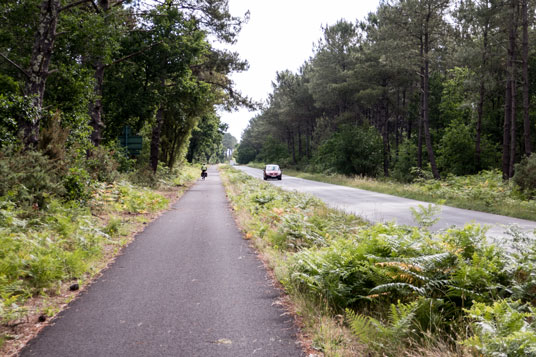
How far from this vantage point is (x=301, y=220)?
909 cm

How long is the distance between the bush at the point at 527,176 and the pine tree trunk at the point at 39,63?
63.3 feet

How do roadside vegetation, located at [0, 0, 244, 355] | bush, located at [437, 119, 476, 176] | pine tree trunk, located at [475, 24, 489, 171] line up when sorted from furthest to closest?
1. bush, located at [437, 119, 476, 176]
2. pine tree trunk, located at [475, 24, 489, 171]
3. roadside vegetation, located at [0, 0, 244, 355]

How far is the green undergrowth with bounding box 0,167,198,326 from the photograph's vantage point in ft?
16.3

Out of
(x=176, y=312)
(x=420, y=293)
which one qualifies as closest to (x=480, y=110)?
(x=420, y=293)

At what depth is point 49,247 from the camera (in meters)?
6.52

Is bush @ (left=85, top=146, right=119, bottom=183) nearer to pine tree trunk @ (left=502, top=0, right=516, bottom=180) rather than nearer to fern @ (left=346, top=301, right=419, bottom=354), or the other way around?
fern @ (left=346, top=301, right=419, bottom=354)

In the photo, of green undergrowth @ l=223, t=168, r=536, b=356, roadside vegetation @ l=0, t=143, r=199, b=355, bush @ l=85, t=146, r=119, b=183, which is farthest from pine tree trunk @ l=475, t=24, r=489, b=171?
green undergrowth @ l=223, t=168, r=536, b=356

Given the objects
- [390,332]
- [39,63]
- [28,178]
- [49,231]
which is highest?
[39,63]

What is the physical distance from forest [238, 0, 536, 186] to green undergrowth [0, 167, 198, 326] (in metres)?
18.1

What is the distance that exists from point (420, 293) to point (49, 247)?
601 cm

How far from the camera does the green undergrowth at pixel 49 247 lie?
496 centimetres

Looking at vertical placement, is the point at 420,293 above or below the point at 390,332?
above

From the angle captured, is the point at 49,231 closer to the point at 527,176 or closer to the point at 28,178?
the point at 28,178

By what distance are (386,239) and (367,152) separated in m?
34.8
